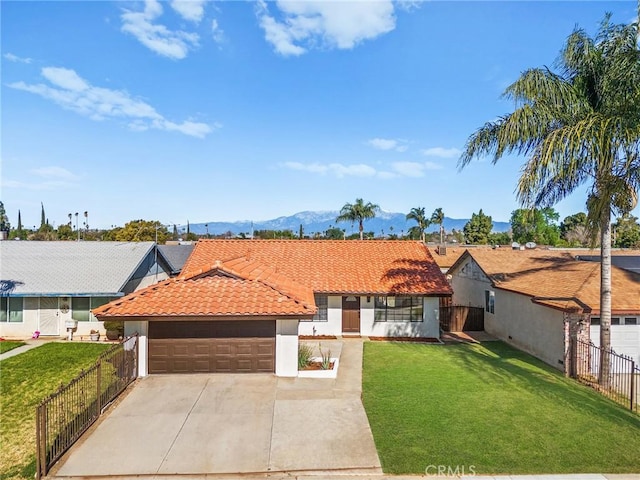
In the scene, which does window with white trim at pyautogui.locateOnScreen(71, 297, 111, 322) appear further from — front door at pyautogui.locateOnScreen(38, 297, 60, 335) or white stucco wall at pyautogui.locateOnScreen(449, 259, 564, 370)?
white stucco wall at pyautogui.locateOnScreen(449, 259, 564, 370)

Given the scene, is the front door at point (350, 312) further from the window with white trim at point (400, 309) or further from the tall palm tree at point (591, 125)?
the tall palm tree at point (591, 125)

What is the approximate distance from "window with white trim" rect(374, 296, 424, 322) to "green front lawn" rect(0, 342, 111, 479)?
13234 millimetres

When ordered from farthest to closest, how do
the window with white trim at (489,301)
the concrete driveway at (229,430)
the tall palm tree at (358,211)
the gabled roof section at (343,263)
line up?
the tall palm tree at (358,211), the window with white trim at (489,301), the gabled roof section at (343,263), the concrete driveway at (229,430)

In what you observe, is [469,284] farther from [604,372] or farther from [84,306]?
[84,306]

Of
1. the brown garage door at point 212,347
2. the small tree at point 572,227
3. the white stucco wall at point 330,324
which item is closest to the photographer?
the brown garage door at point 212,347

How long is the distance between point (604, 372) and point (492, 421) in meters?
5.63

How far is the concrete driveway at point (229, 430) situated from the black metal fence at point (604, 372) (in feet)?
25.7

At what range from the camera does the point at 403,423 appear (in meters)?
9.50

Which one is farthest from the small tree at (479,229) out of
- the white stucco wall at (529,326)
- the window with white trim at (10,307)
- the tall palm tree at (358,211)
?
the window with white trim at (10,307)

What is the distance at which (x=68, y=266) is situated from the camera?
2217cm

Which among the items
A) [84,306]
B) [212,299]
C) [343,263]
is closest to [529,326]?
[343,263]

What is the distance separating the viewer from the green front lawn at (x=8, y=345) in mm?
17469

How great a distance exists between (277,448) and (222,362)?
5.03 metres

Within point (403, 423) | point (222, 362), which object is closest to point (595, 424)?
point (403, 423)
